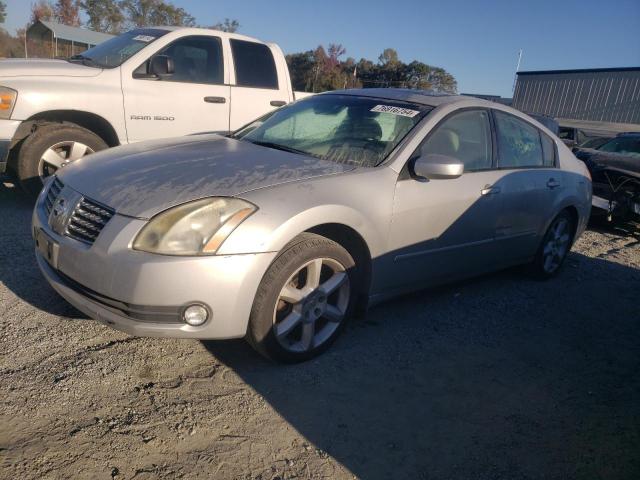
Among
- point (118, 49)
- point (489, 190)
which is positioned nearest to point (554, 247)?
point (489, 190)

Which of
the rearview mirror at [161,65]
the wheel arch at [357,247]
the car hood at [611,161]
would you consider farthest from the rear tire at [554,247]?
the rearview mirror at [161,65]

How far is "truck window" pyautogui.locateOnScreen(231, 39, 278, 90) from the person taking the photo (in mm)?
6250

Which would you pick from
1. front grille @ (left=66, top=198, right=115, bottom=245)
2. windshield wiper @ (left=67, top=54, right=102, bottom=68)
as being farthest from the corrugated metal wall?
front grille @ (left=66, top=198, right=115, bottom=245)

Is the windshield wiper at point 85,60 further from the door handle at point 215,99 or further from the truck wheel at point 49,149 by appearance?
the door handle at point 215,99

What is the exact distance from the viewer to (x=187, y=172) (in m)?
2.91

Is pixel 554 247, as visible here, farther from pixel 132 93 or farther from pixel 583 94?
pixel 583 94

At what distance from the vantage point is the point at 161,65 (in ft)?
17.7

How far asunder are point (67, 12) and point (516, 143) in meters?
42.3

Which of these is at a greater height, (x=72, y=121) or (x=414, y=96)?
(x=414, y=96)

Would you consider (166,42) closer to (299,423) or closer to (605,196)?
(299,423)

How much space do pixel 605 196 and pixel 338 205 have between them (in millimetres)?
5911

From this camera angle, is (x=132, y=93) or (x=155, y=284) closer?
(x=155, y=284)

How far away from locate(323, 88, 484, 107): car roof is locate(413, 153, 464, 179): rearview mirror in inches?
25.6

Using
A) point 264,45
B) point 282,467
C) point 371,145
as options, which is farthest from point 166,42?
point 282,467
